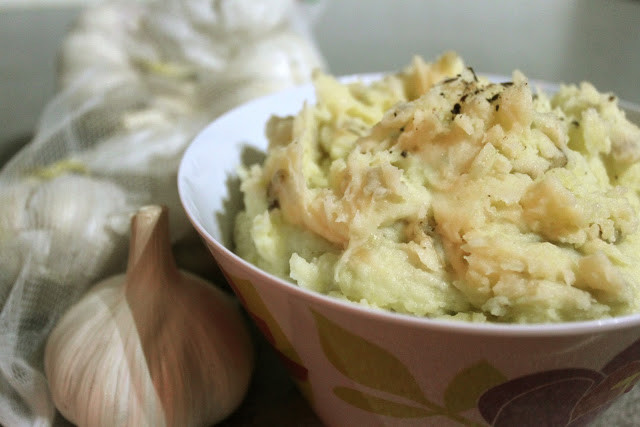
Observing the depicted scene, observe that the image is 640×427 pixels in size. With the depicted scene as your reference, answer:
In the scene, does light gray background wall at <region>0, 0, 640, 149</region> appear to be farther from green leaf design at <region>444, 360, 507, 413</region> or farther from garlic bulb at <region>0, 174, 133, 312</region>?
green leaf design at <region>444, 360, 507, 413</region>

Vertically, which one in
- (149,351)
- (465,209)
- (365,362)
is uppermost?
(465,209)

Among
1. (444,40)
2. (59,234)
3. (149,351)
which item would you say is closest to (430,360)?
(149,351)

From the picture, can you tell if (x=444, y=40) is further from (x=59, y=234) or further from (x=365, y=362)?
(x=365, y=362)

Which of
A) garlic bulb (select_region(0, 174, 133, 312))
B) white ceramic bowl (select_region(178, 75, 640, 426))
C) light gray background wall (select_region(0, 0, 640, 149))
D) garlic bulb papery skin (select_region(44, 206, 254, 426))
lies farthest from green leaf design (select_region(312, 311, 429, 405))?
light gray background wall (select_region(0, 0, 640, 149))

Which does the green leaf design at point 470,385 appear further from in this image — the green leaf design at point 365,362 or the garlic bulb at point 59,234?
the garlic bulb at point 59,234

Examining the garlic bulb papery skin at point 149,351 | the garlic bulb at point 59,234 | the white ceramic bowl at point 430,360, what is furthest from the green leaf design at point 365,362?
the garlic bulb at point 59,234

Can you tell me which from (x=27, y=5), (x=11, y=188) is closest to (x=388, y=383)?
(x=11, y=188)
